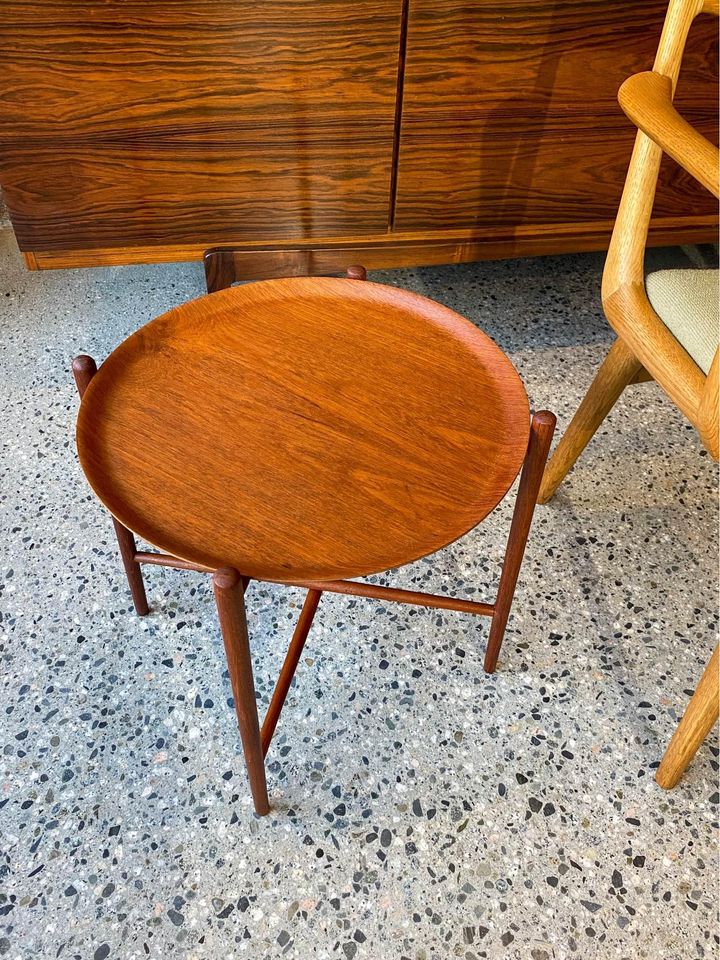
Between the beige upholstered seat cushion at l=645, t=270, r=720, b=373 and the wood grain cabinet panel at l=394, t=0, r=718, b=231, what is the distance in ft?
1.55

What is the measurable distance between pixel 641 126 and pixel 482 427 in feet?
1.40

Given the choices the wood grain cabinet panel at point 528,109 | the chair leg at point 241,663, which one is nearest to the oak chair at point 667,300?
the wood grain cabinet panel at point 528,109

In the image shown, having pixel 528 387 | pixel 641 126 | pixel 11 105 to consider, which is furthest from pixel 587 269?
pixel 11 105

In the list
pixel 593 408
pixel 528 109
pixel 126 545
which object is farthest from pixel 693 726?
pixel 528 109

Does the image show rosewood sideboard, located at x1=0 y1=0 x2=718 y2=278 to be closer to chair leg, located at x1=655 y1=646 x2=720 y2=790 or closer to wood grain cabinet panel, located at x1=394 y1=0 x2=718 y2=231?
wood grain cabinet panel, located at x1=394 y1=0 x2=718 y2=231

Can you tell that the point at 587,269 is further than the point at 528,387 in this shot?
Yes

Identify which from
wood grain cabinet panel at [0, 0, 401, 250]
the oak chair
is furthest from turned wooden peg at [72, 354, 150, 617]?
the oak chair

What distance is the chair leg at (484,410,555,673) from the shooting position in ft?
3.27

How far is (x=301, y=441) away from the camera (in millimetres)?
1037

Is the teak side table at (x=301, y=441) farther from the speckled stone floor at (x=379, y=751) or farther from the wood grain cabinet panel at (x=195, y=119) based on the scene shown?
the wood grain cabinet panel at (x=195, y=119)

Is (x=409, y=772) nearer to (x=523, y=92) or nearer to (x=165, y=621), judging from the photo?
(x=165, y=621)

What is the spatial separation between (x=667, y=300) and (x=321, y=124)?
679 mm

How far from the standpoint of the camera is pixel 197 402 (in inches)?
42.4

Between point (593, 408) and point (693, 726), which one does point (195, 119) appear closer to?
point (593, 408)
